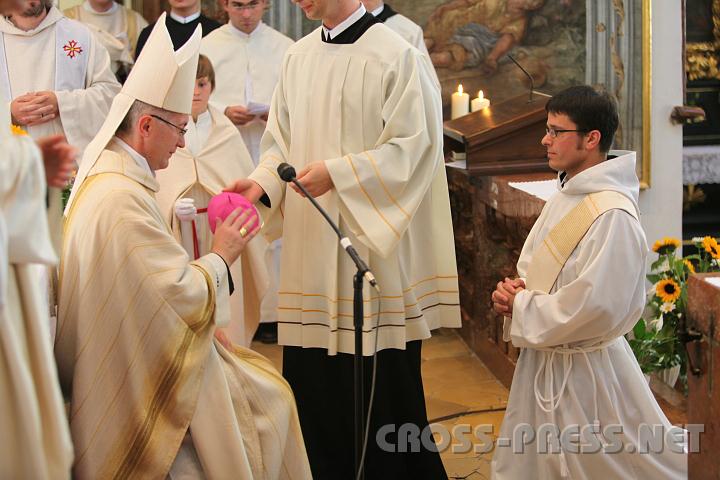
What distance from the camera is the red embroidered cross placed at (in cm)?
584

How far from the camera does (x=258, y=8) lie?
6598 mm

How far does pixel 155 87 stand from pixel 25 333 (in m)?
1.18

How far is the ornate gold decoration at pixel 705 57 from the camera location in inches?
371

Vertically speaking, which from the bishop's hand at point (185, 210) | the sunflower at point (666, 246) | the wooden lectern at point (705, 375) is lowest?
the sunflower at point (666, 246)

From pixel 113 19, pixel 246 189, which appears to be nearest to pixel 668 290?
pixel 246 189

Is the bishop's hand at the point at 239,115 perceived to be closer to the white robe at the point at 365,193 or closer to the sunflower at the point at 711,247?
the white robe at the point at 365,193

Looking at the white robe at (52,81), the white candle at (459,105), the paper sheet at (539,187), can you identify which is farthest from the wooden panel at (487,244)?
the white robe at (52,81)

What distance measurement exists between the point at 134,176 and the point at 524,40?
5383 mm

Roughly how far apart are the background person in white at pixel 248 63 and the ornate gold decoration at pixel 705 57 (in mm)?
4464

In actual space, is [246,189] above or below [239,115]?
above

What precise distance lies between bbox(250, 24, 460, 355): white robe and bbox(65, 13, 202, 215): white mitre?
0.73m

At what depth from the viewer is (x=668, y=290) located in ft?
15.0

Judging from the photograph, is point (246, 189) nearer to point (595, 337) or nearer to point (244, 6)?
point (595, 337)

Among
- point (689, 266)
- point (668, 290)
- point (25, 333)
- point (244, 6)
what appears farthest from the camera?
point (244, 6)
